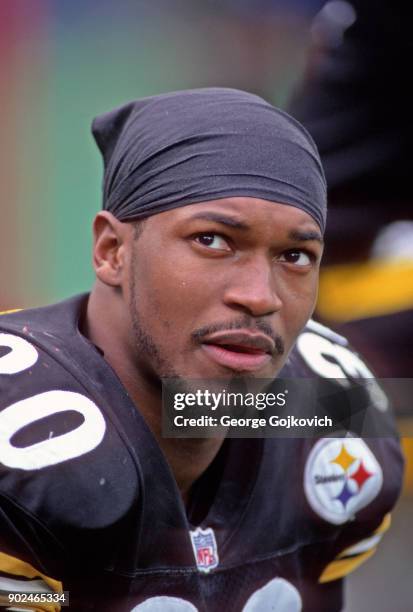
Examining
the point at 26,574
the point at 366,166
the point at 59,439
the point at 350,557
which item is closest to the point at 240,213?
the point at 59,439

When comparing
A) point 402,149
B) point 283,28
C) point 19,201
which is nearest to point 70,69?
point 19,201

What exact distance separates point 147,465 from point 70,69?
2.72 feet

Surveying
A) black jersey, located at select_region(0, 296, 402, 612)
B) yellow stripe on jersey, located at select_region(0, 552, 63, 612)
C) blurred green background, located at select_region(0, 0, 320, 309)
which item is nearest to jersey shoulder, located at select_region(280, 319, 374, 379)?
black jersey, located at select_region(0, 296, 402, 612)

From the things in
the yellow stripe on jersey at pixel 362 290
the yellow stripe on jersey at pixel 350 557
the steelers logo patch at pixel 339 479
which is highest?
the steelers logo patch at pixel 339 479

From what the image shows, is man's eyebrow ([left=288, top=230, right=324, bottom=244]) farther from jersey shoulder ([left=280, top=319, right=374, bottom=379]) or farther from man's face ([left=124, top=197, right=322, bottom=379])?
jersey shoulder ([left=280, top=319, right=374, bottom=379])

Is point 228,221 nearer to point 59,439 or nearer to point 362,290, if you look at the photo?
point 59,439

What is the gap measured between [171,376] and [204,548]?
19 cm

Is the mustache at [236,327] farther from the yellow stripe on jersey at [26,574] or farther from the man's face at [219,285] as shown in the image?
the yellow stripe on jersey at [26,574]

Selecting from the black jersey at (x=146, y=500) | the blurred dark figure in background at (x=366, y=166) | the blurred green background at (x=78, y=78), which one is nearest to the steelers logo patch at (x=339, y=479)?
the black jersey at (x=146, y=500)

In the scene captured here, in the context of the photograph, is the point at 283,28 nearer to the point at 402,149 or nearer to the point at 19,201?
the point at 402,149

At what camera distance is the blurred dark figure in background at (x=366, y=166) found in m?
1.41

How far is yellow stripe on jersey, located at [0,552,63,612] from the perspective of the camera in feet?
2.54

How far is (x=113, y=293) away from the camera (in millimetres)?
939

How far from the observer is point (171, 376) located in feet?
2.90
